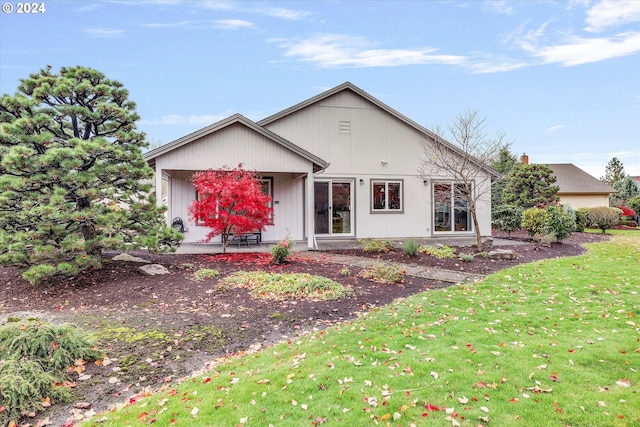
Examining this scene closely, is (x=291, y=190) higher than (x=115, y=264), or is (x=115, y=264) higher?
(x=291, y=190)

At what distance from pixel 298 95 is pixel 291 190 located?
7542 millimetres

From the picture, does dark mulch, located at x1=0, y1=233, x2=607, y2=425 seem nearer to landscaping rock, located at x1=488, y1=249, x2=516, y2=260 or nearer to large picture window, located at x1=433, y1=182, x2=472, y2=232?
landscaping rock, located at x1=488, y1=249, x2=516, y2=260

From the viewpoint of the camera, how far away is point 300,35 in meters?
13.2

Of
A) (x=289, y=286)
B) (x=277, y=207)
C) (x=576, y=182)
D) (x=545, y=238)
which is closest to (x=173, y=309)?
(x=289, y=286)

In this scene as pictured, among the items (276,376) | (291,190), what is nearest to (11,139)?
(276,376)

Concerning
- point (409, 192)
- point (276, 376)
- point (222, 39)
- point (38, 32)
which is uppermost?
point (222, 39)

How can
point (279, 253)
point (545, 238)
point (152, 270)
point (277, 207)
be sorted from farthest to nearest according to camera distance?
1. point (277, 207)
2. point (545, 238)
3. point (279, 253)
4. point (152, 270)

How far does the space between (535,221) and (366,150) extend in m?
7.45

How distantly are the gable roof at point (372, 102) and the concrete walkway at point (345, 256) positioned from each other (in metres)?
3.84

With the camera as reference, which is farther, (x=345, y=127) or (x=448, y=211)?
(x=448, y=211)

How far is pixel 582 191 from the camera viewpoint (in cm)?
2947

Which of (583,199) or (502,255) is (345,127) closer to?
(502,255)

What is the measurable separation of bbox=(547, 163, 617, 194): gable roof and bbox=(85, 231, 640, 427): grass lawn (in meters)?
29.5

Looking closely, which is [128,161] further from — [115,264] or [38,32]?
[38,32]
